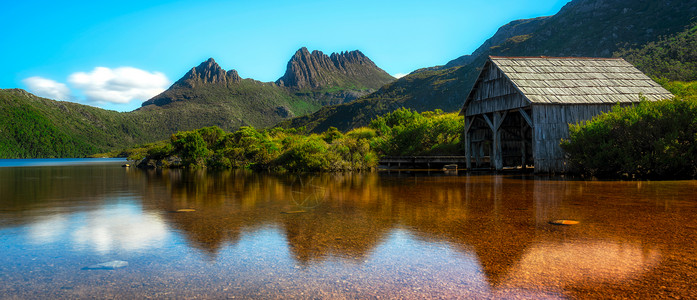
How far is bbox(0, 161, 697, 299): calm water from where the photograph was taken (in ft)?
14.4

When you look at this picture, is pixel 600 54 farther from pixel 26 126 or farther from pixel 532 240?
pixel 26 126

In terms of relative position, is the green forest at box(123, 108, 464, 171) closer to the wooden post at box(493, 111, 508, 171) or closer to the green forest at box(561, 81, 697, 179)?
the wooden post at box(493, 111, 508, 171)

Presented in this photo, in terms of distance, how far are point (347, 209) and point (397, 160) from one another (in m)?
26.7

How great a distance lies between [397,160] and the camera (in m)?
37.0

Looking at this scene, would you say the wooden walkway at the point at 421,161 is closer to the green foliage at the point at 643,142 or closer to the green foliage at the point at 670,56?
the green foliage at the point at 643,142

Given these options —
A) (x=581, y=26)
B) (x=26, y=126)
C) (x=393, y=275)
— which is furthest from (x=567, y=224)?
(x=26, y=126)

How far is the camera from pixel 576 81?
25750 mm

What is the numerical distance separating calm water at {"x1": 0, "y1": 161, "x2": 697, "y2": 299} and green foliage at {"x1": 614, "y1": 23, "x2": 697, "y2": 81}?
54.9m

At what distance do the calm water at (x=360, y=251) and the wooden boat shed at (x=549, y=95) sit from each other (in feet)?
42.7

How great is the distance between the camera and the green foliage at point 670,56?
53.9m

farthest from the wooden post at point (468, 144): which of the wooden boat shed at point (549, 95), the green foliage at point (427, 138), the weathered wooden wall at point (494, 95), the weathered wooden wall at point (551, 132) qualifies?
the weathered wooden wall at point (551, 132)

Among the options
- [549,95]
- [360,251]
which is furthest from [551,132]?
[360,251]

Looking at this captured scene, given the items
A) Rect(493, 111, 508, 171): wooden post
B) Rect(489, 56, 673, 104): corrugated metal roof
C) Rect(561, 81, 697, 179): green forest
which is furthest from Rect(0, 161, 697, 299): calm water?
Rect(493, 111, 508, 171): wooden post

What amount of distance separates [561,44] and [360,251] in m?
108
